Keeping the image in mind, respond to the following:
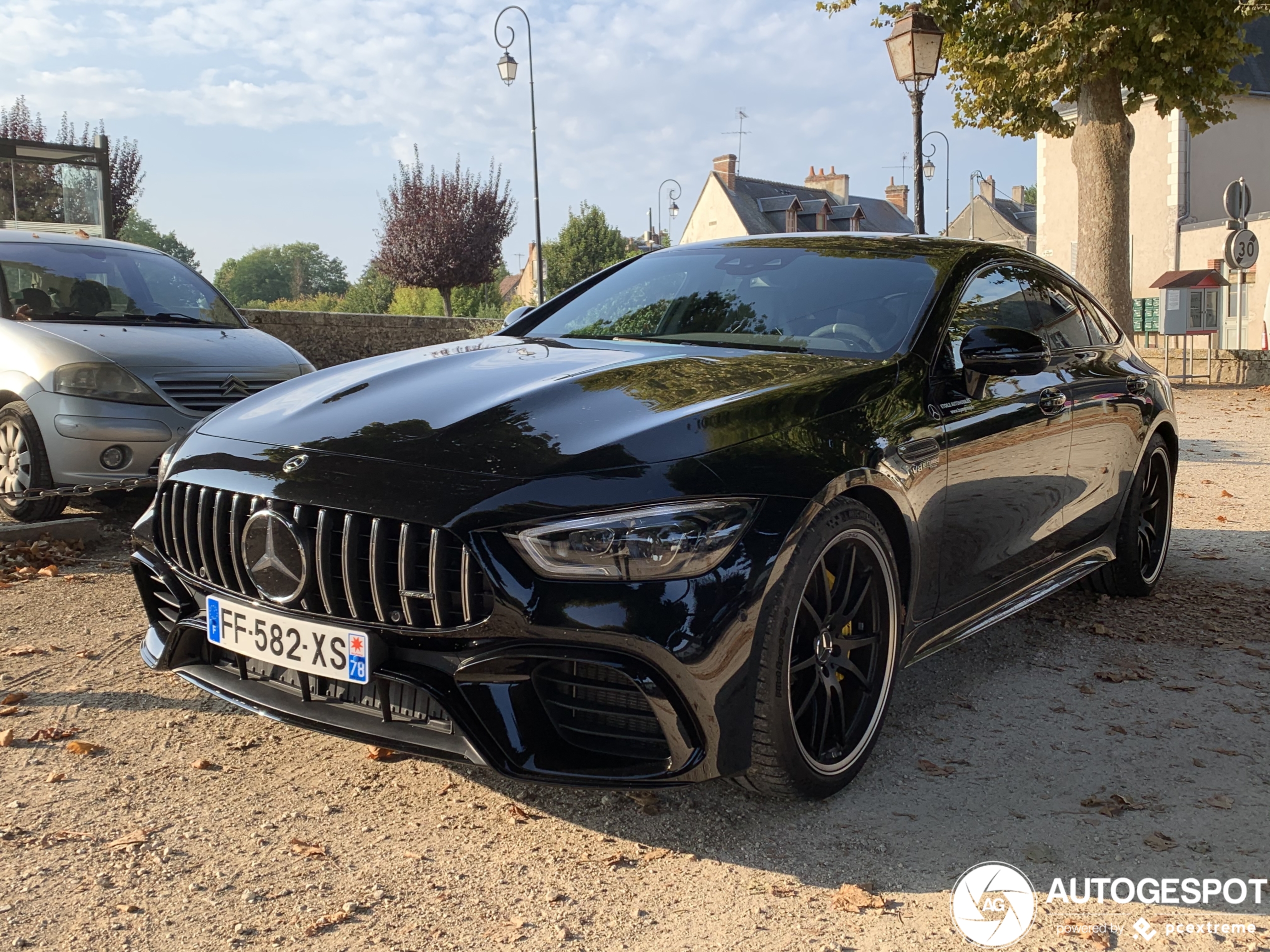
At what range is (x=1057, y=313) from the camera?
4742 millimetres

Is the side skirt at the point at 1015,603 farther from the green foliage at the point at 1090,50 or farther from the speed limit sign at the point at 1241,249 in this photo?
the speed limit sign at the point at 1241,249

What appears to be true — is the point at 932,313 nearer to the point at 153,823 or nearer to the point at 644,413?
the point at 644,413

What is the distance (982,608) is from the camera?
3.91m

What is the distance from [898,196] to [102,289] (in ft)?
234

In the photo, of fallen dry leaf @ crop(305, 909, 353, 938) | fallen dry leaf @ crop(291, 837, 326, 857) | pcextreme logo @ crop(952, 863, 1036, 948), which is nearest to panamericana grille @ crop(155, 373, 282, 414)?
fallen dry leaf @ crop(291, 837, 326, 857)

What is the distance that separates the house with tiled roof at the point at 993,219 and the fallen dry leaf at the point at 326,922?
66061mm

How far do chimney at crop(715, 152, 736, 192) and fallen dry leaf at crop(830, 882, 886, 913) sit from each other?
6148 cm

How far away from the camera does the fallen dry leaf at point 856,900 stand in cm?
262

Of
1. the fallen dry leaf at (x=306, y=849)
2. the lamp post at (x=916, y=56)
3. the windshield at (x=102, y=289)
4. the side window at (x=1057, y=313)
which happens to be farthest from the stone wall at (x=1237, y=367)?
the fallen dry leaf at (x=306, y=849)

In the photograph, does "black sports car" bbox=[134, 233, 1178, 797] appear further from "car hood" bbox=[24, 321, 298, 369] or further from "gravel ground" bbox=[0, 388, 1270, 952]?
"car hood" bbox=[24, 321, 298, 369]

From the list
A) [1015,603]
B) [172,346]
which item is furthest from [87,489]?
[1015,603]

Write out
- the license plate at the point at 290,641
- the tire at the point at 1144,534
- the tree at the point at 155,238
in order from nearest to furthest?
the license plate at the point at 290,641, the tire at the point at 1144,534, the tree at the point at 155,238

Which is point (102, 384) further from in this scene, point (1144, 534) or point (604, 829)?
point (1144, 534)

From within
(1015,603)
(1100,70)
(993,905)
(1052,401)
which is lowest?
(993,905)
